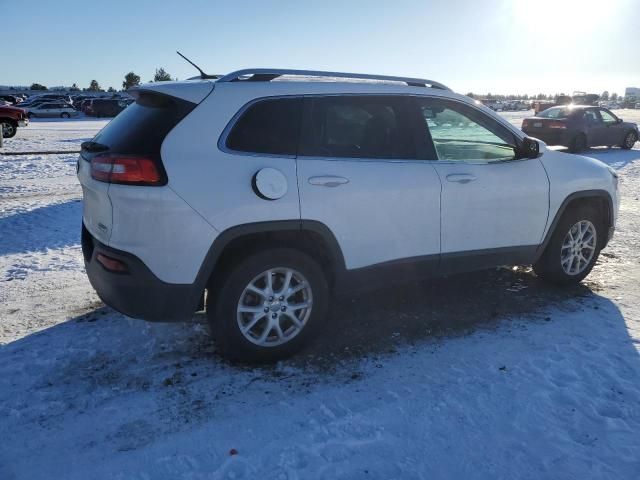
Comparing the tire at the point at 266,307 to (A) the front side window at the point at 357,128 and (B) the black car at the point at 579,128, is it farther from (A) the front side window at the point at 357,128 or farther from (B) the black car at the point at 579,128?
(B) the black car at the point at 579,128

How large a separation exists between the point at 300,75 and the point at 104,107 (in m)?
44.4

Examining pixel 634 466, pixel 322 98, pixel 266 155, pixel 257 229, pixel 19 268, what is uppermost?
pixel 322 98

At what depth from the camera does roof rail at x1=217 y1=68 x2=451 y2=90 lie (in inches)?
139

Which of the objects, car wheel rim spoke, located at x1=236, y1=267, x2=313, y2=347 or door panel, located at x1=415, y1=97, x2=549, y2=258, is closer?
car wheel rim spoke, located at x1=236, y1=267, x2=313, y2=347

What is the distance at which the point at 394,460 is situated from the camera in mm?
2652

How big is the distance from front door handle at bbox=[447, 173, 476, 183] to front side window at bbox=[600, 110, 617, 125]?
1689cm

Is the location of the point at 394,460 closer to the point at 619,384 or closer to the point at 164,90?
the point at 619,384

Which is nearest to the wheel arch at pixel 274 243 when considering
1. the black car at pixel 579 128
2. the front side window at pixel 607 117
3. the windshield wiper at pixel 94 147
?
the windshield wiper at pixel 94 147

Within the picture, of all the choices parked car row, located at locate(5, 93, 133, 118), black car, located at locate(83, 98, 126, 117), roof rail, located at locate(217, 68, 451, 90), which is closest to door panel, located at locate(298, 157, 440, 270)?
roof rail, located at locate(217, 68, 451, 90)

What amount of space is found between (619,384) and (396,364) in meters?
1.41

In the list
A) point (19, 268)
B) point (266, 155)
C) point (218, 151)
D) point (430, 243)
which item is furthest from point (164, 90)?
point (19, 268)

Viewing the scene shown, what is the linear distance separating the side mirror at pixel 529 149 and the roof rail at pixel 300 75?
2.68 feet

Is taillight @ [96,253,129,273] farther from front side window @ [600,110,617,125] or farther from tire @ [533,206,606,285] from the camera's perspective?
front side window @ [600,110,617,125]

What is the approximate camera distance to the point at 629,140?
1897 centimetres
